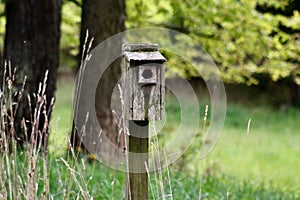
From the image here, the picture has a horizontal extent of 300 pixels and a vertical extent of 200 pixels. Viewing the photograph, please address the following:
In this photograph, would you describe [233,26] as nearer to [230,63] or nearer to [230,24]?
[230,24]

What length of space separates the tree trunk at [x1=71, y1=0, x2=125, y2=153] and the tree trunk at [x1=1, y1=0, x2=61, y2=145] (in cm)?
44

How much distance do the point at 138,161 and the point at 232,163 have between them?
868 centimetres

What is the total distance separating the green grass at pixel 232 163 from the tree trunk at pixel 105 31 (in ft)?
1.68

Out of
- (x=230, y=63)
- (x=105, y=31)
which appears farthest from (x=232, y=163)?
A: (x=105, y=31)

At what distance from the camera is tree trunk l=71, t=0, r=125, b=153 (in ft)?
21.8

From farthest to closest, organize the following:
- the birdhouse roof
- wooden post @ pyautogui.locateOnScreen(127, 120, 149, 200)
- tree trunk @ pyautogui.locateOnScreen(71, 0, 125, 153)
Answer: tree trunk @ pyautogui.locateOnScreen(71, 0, 125, 153) → wooden post @ pyautogui.locateOnScreen(127, 120, 149, 200) → the birdhouse roof

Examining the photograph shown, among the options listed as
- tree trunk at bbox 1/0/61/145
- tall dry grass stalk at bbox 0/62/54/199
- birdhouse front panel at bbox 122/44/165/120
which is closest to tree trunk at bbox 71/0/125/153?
tree trunk at bbox 1/0/61/145

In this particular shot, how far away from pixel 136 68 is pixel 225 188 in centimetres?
275

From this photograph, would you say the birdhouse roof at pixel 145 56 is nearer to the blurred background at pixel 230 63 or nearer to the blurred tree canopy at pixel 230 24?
the blurred background at pixel 230 63

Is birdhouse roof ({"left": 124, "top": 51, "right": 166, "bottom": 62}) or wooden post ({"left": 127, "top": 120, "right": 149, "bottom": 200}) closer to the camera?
birdhouse roof ({"left": 124, "top": 51, "right": 166, "bottom": 62})

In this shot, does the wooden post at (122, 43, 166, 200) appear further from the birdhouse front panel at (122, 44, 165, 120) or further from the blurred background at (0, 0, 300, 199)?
the blurred background at (0, 0, 300, 199)

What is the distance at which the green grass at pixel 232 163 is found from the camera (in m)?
4.98

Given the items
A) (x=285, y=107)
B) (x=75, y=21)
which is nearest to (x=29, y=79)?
(x=75, y=21)

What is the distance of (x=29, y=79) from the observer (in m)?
6.25
